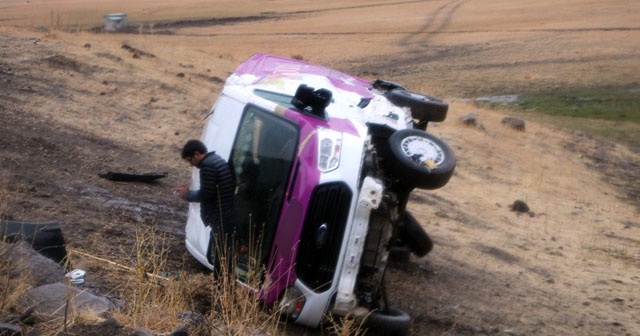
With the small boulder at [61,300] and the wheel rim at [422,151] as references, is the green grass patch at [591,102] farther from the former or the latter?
the small boulder at [61,300]

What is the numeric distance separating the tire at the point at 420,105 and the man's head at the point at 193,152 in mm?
2251

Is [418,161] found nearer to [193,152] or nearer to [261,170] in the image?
[261,170]

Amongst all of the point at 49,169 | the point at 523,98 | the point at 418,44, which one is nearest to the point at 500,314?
the point at 49,169

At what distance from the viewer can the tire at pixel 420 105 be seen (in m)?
9.13

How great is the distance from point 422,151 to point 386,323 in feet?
4.54

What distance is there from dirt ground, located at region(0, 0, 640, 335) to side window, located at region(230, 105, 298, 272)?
0.81 metres

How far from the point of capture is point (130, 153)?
12883 mm

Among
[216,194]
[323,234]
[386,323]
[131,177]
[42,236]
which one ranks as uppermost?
[216,194]

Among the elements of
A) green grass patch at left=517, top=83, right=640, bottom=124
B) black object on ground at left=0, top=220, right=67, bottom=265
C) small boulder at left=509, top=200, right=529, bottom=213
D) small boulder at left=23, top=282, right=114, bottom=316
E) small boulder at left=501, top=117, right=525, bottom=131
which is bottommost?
green grass patch at left=517, top=83, right=640, bottom=124

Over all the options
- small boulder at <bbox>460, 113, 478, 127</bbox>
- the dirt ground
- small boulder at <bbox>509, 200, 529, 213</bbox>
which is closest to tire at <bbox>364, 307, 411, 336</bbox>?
the dirt ground

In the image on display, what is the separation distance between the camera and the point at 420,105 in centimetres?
913

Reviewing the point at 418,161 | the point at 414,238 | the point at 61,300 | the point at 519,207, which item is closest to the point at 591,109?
the point at 519,207

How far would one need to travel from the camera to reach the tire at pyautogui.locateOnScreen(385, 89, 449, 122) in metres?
9.13

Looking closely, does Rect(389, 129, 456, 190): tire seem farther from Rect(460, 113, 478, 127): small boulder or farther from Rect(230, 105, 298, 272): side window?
Rect(460, 113, 478, 127): small boulder
